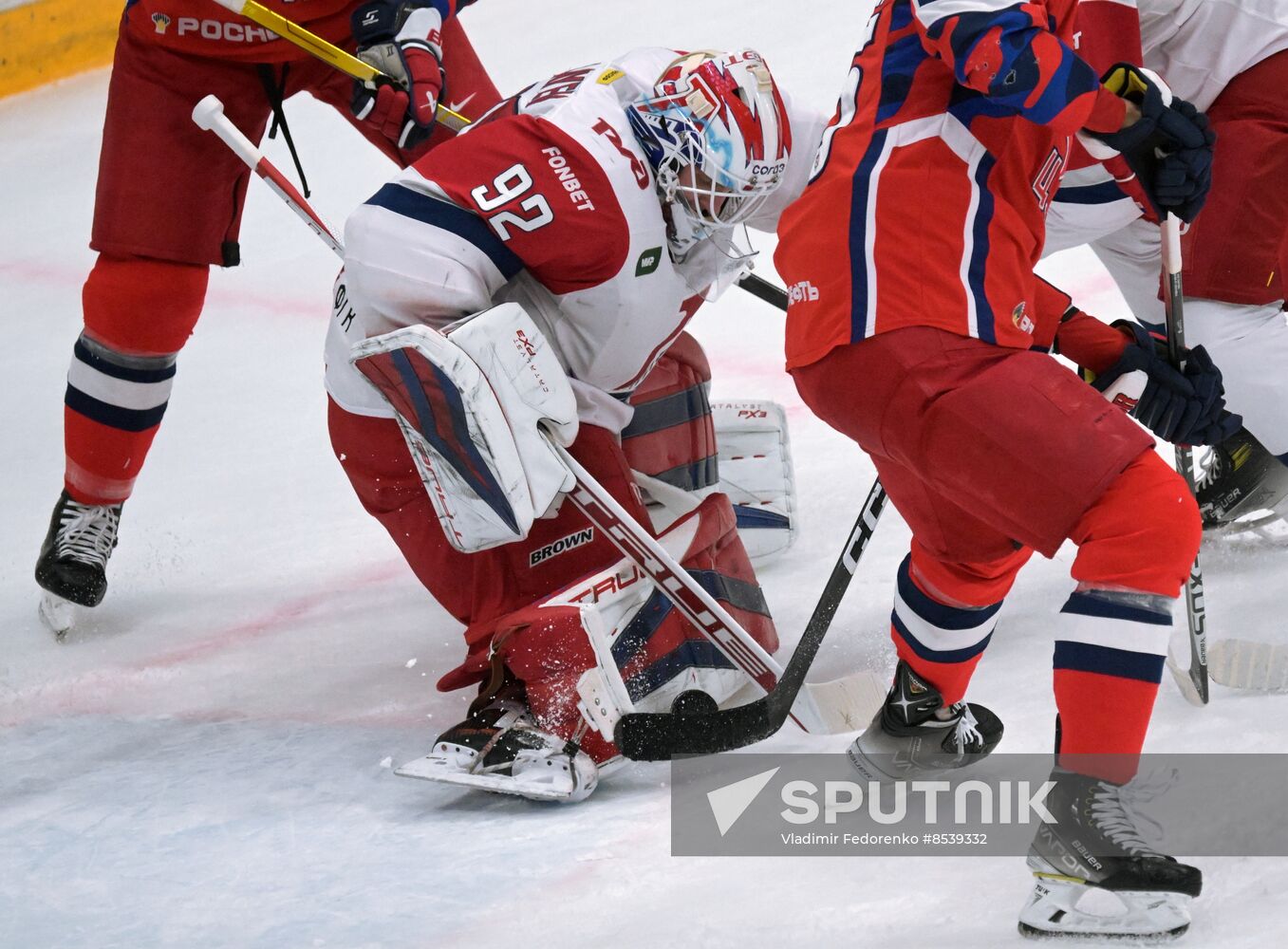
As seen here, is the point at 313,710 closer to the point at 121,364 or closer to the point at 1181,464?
the point at 121,364

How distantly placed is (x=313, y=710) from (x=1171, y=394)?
4.55 ft

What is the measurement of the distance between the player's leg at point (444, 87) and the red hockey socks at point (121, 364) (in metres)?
0.37

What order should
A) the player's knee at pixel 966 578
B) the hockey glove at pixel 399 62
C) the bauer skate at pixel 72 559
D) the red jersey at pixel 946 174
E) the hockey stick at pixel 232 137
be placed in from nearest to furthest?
the red jersey at pixel 946 174
the player's knee at pixel 966 578
the hockey stick at pixel 232 137
the hockey glove at pixel 399 62
the bauer skate at pixel 72 559

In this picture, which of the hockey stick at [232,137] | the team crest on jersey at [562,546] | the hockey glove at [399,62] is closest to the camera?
the team crest on jersey at [562,546]

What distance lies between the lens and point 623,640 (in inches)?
86.2

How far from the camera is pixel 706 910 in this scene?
1616mm

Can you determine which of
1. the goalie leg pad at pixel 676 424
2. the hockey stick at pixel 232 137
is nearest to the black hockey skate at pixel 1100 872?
the goalie leg pad at pixel 676 424

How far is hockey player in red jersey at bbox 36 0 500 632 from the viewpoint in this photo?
2.61 meters

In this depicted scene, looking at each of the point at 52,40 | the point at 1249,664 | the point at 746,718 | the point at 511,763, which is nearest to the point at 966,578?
the point at 746,718

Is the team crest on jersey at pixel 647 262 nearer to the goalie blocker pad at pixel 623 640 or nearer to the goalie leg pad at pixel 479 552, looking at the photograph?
the goalie leg pad at pixel 479 552

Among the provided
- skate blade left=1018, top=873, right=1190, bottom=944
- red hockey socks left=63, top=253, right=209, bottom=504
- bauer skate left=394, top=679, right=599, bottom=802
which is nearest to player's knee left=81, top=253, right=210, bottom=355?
red hockey socks left=63, top=253, right=209, bottom=504

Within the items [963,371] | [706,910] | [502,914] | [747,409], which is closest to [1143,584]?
[963,371]

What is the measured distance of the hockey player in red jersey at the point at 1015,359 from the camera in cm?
146

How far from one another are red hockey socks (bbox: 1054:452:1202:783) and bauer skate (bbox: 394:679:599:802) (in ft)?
2.33
